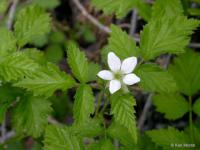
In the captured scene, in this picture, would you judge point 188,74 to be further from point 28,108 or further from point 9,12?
point 9,12

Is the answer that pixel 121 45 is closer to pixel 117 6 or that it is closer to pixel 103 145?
pixel 117 6

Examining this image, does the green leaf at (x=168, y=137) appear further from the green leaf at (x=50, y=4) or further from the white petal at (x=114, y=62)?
the green leaf at (x=50, y=4)

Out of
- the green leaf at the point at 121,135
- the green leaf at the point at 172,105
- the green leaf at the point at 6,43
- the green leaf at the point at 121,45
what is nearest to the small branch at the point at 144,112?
the green leaf at the point at 172,105

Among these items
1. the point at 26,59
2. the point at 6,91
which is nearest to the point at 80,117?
the point at 26,59

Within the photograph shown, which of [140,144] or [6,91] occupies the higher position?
[6,91]

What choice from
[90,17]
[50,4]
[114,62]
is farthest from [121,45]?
[50,4]
